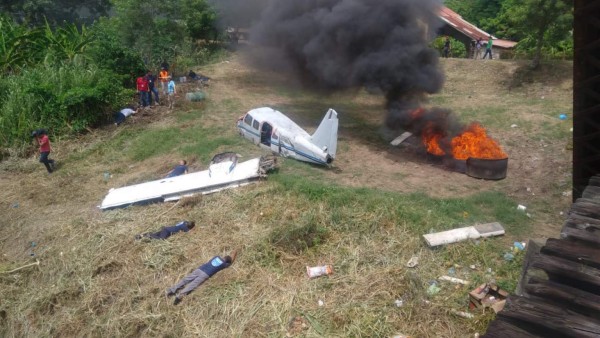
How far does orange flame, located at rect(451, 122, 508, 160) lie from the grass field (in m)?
0.74

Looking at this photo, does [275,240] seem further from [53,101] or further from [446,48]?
[446,48]

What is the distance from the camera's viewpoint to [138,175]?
13.4m

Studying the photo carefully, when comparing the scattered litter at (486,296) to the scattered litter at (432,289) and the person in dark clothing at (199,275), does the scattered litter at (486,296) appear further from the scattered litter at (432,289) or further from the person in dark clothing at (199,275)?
the person in dark clothing at (199,275)

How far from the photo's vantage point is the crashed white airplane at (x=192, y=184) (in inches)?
442

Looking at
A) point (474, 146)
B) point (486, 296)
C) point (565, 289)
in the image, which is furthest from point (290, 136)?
point (565, 289)

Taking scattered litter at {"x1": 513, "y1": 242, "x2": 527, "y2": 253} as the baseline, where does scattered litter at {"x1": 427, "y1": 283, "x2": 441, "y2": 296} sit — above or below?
below

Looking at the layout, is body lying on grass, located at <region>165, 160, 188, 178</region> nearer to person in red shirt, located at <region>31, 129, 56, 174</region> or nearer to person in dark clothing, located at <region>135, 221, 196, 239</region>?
person in dark clothing, located at <region>135, 221, 196, 239</region>

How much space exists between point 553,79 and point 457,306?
57.4 ft

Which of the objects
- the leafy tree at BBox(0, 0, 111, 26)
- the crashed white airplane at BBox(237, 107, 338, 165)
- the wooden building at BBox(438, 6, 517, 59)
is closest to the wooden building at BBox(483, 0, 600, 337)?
the crashed white airplane at BBox(237, 107, 338, 165)

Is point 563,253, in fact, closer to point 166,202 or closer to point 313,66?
point 166,202

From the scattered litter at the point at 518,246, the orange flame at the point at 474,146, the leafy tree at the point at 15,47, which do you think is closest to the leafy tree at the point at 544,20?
the orange flame at the point at 474,146

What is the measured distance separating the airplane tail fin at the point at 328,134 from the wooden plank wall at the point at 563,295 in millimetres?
8984

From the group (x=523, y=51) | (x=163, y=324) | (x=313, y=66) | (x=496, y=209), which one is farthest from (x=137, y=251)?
(x=523, y=51)

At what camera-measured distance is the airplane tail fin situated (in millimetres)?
11688
